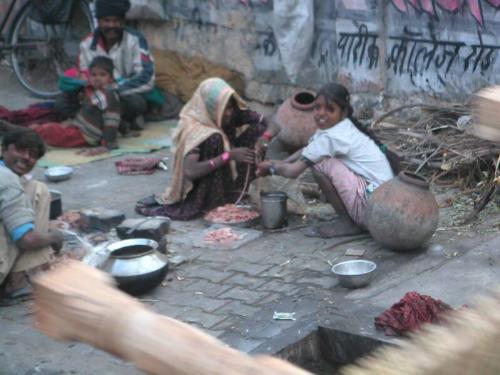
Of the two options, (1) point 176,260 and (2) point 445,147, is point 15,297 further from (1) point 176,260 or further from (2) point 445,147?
(2) point 445,147

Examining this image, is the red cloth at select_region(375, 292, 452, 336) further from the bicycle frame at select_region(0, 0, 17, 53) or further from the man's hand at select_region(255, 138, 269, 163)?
the bicycle frame at select_region(0, 0, 17, 53)

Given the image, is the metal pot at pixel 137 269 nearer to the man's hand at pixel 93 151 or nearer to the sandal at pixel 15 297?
the sandal at pixel 15 297

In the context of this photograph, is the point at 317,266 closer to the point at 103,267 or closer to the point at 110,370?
the point at 103,267

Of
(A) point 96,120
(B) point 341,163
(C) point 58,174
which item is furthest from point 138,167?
(B) point 341,163

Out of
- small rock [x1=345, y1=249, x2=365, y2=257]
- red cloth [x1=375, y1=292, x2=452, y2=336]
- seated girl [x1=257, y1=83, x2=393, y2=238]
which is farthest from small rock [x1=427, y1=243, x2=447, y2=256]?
red cloth [x1=375, y1=292, x2=452, y2=336]

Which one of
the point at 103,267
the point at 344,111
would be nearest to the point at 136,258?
the point at 103,267

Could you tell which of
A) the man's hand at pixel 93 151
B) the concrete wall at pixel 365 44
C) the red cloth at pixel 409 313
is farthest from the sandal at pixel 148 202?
the red cloth at pixel 409 313

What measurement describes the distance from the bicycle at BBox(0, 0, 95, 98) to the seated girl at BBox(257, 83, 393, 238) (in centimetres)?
536

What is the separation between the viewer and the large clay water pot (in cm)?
577

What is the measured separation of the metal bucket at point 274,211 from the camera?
261 inches

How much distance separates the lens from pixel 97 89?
30.1 feet

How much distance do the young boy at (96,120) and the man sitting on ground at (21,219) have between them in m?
3.33

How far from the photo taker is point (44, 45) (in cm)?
1138

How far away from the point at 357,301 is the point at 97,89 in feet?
15.7
